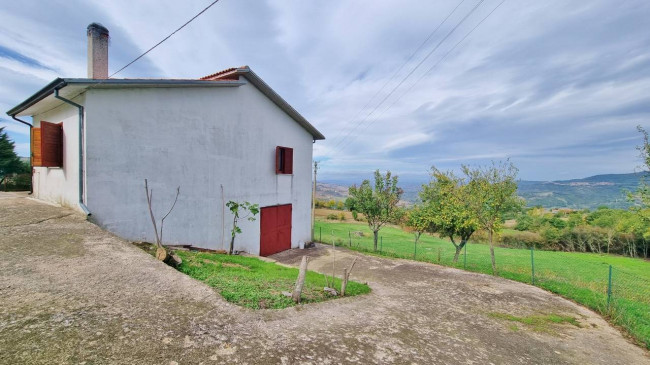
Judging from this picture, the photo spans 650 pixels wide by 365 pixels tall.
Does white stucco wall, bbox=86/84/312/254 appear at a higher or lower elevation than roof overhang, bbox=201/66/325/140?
lower

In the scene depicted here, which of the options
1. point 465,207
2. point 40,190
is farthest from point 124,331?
point 465,207

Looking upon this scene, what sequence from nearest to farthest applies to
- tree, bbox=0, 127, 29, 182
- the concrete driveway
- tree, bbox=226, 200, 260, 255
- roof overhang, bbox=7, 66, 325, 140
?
1. the concrete driveway
2. roof overhang, bbox=7, 66, 325, 140
3. tree, bbox=226, 200, 260, 255
4. tree, bbox=0, 127, 29, 182

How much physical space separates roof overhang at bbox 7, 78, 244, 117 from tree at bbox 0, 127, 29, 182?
45.5 ft

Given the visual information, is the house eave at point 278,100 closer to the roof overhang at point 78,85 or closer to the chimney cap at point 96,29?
the roof overhang at point 78,85

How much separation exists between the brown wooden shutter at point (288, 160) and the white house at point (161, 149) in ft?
1.46

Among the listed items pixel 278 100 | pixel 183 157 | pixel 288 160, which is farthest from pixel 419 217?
pixel 183 157

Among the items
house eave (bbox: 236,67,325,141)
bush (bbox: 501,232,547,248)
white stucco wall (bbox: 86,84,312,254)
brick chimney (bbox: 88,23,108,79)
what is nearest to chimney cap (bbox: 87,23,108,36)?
brick chimney (bbox: 88,23,108,79)

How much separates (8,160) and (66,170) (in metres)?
18.6

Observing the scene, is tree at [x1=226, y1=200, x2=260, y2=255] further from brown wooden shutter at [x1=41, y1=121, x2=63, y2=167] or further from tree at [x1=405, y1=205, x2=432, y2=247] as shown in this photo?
tree at [x1=405, y1=205, x2=432, y2=247]

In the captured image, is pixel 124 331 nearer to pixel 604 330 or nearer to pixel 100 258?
pixel 100 258

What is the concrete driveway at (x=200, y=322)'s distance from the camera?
10.4 ft

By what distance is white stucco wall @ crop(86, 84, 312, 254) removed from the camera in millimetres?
7707

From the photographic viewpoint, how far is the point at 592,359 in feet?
14.8

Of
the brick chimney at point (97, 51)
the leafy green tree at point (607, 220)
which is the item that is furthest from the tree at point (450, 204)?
the leafy green tree at point (607, 220)
